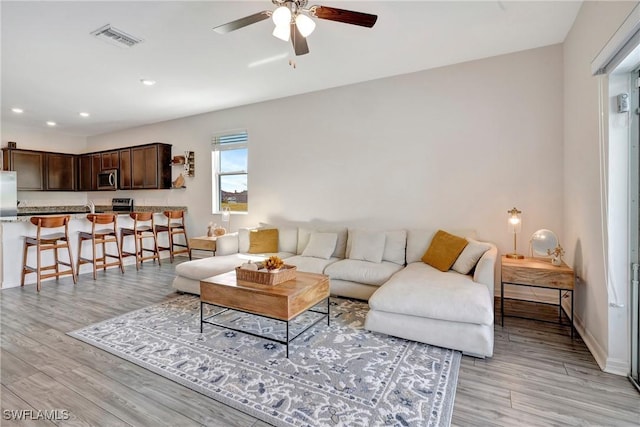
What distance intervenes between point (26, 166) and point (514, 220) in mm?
A: 9246

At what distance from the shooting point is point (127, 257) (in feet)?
18.0

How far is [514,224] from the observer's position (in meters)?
3.29

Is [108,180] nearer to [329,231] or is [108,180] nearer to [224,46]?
[224,46]

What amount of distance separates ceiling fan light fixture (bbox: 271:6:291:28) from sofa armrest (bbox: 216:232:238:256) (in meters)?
3.08

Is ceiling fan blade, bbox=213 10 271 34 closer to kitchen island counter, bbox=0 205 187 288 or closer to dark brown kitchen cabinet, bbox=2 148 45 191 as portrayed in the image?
kitchen island counter, bbox=0 205 187 288

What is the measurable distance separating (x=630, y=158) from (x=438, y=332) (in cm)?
178

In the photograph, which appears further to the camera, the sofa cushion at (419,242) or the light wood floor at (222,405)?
the sofa cushion at (419,242)

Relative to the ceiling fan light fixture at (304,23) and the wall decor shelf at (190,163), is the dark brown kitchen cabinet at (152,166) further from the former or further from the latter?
the ceiling fan light fixture at (304,23)

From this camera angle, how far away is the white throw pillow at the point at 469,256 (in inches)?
118

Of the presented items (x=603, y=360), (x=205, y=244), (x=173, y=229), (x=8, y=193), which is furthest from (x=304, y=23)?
(x=8, y=193)

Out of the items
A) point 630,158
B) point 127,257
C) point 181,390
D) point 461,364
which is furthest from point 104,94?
point 630,158

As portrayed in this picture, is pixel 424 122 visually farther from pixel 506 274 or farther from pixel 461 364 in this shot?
pixel 461 364

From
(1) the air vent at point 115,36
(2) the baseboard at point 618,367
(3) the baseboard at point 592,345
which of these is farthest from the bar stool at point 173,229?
(2) the baseboard at point 618,367

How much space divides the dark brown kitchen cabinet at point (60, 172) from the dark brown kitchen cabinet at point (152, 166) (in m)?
2.32
